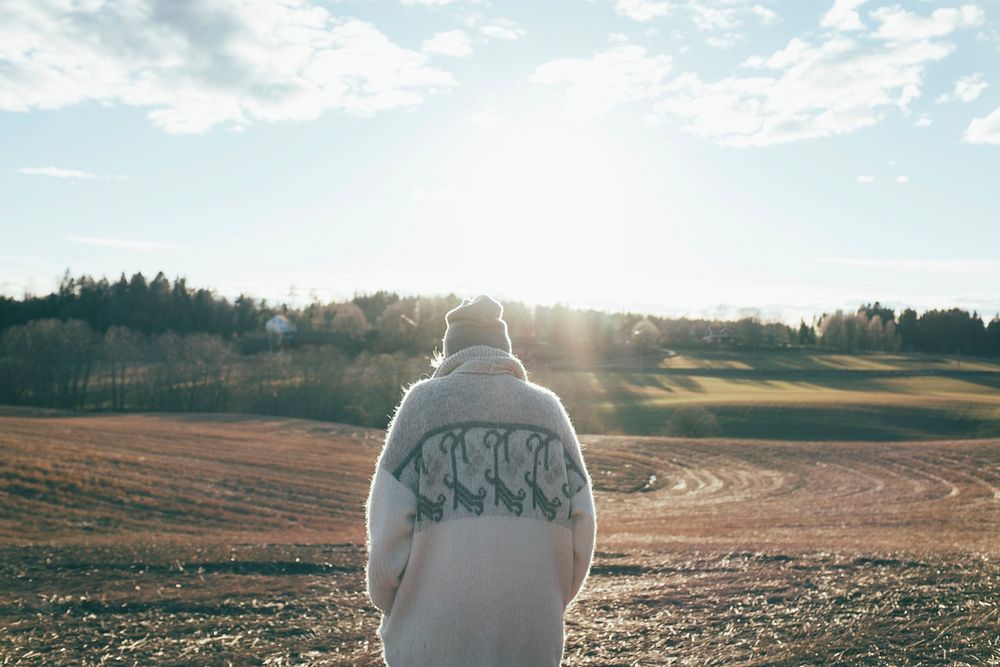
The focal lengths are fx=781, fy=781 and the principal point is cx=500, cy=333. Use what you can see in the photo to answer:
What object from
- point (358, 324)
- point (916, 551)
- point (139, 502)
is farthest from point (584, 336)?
point (916, 551)

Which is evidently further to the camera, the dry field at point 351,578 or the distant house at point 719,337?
the distant house at point 719,337

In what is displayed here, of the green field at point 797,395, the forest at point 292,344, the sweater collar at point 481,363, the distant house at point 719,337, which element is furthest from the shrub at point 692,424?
the sweater collar at point 481,363

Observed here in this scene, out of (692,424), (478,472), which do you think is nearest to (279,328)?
(692,424)

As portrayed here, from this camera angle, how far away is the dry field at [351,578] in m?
7.36

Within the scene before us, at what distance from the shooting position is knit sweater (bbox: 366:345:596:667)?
3082 millimetres

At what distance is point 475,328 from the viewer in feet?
11.5

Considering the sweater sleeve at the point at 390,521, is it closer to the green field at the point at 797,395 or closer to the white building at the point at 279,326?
the green field at the point at 797,395

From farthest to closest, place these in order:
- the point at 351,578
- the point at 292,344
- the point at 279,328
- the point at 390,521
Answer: the point at 279,328
the point at 292,344
the point at 351,578
the point at 390,521

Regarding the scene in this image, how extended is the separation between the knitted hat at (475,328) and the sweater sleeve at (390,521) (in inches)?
15.8

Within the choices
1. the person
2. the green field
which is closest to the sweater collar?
the person

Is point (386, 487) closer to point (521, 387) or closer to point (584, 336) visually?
point (521, 387)

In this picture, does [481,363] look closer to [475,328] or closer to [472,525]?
[475,328]

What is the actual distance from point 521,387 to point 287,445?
3915 centimetres

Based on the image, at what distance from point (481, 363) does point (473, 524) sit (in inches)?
25.9
